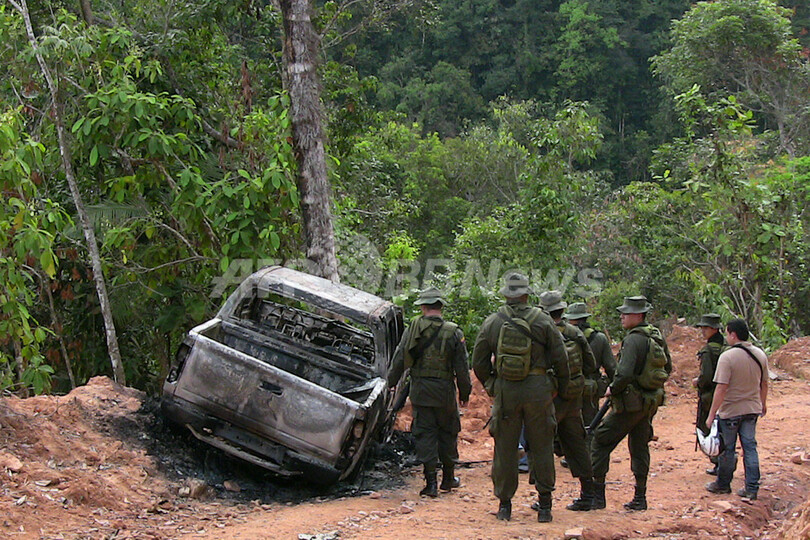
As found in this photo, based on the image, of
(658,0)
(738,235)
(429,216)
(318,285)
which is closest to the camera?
(318,285)

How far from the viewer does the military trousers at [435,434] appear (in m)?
6.91

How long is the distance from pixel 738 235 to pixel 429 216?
16.4m

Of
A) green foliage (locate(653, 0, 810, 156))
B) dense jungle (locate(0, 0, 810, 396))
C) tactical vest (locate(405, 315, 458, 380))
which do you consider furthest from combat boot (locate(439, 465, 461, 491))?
green foliage (locate(653, 0, 810, 156))

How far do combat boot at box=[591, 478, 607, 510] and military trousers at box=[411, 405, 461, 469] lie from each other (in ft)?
3.71

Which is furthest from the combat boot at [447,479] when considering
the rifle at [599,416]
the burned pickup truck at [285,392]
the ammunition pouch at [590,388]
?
the ammunition pouch at [590,388]

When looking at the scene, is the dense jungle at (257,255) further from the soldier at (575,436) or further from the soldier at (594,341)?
the soldier at (594,341)

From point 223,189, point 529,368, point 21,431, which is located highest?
point 223,189

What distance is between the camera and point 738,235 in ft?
44.5

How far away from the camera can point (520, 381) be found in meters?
6.13

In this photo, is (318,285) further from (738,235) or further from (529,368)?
(738,235)

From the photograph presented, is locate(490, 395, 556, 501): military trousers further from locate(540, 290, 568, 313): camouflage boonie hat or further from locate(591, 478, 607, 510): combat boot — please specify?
locate(540, 290, 568, 313): camouflage boonie hat

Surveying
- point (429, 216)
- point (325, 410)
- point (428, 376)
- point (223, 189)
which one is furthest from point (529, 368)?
point (429, 216)

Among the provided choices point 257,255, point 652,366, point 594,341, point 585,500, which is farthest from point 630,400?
point 257,255

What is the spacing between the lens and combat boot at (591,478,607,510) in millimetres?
6664
